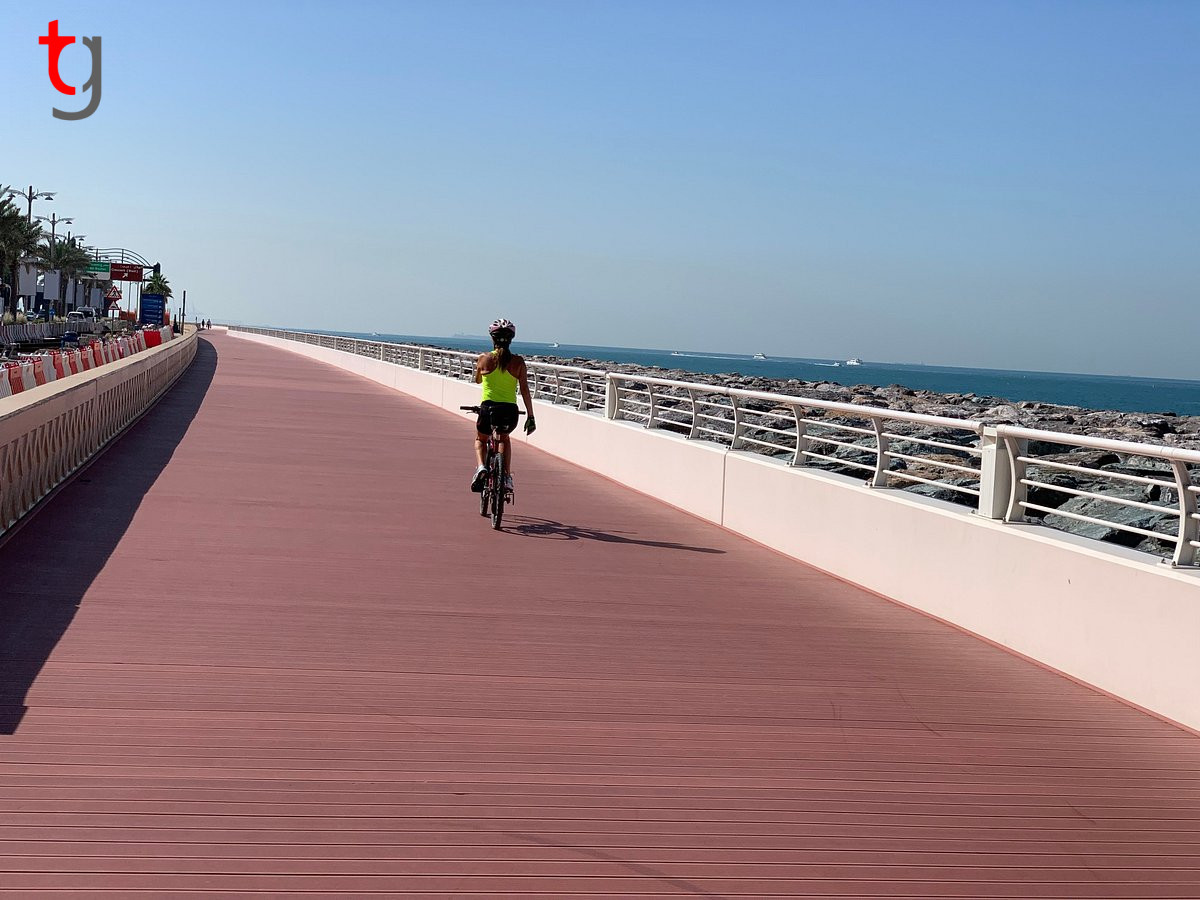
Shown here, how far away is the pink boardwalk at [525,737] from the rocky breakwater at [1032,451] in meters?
1.46

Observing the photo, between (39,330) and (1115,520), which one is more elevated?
(39,330)

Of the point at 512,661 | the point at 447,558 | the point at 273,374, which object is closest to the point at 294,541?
the point at 447,558

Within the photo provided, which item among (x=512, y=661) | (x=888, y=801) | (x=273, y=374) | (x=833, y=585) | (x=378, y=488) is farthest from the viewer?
(x=273, y=374)

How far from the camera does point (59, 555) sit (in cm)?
940

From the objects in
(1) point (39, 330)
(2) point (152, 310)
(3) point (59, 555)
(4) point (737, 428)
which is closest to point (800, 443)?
(4) point (737, 428)

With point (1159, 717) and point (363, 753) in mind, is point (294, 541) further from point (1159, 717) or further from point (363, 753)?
point (1159, 717)

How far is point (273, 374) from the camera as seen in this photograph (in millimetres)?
46375

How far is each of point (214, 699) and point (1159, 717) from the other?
467 cm

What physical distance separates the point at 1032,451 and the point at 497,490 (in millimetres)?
20831

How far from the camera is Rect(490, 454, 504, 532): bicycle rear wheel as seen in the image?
12.2 meters

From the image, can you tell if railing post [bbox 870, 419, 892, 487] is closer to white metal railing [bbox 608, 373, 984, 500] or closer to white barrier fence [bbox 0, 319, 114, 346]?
white metal railing [bbox 608, 373, 984, 500]

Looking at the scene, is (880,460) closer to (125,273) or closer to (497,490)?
(497,490)

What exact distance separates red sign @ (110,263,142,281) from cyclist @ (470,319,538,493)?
12375 cm

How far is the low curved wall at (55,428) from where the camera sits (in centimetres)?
1031
